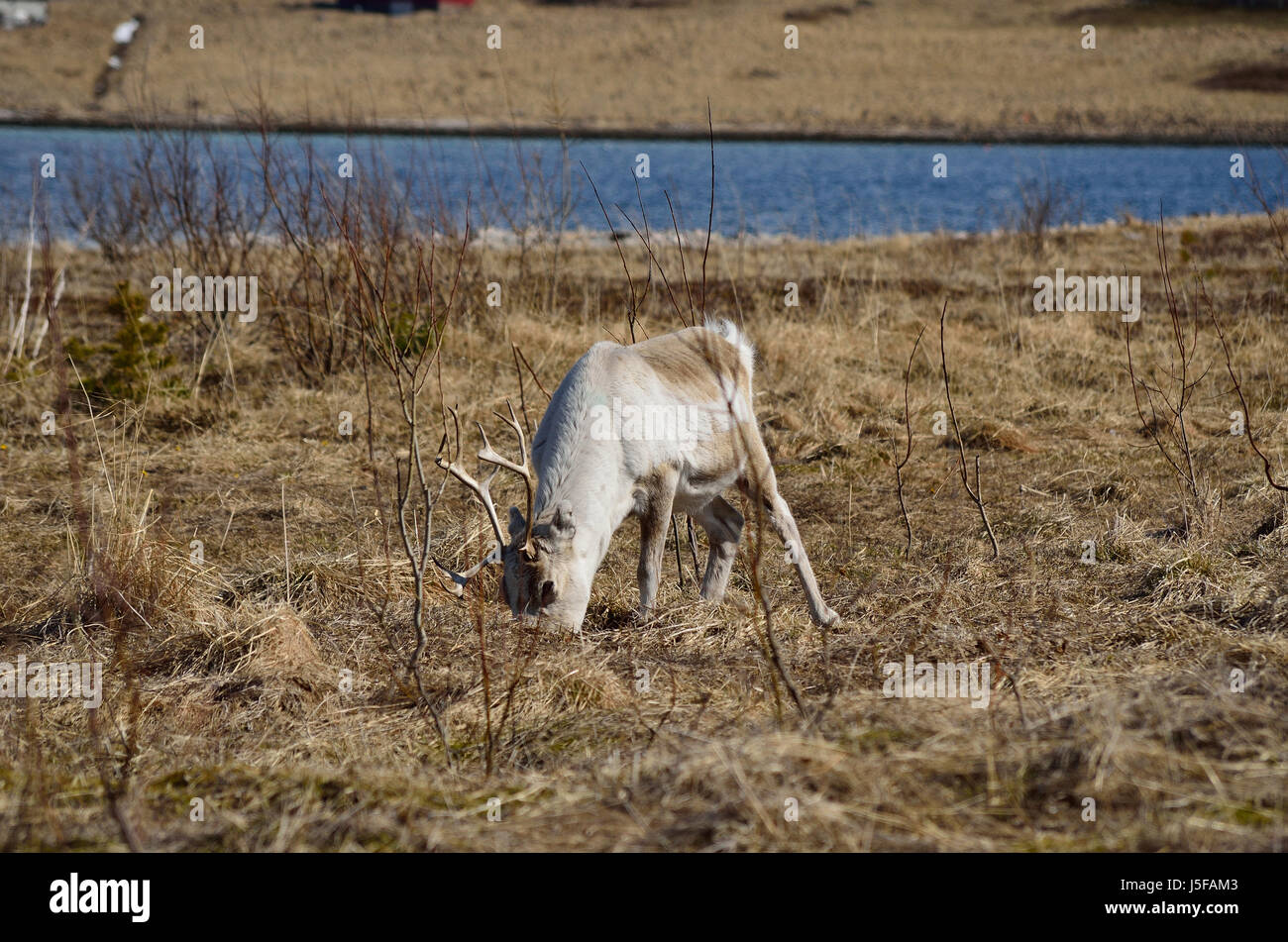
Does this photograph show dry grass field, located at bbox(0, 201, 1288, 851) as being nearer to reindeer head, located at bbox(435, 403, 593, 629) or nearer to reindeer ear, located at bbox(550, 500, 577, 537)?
reindeer head, located at bbox(435, 403, 593, 629)

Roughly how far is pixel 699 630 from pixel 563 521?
3.11 ft

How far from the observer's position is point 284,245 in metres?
9.84

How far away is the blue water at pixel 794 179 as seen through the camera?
16.9 meters

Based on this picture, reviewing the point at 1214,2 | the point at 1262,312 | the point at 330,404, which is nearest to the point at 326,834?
the point at 330,404

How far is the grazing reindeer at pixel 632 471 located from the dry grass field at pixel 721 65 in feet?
105

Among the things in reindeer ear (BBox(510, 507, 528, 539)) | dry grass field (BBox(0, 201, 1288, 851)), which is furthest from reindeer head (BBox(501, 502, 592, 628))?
dry grass field (BBox(0, 201, 1288, 851))

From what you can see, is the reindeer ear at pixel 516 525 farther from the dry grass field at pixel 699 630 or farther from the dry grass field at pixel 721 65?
the dry grass field at pixel 721 65

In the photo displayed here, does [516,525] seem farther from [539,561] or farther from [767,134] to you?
[767,134]

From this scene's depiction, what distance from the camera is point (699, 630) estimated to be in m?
5.09

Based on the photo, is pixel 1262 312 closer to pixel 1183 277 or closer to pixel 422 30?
pixel 1183 277

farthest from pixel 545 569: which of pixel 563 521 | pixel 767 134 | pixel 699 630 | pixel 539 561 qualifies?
pixel 767 134

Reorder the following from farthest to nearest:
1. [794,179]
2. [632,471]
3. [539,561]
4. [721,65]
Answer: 1. [721,65]
2. [794,179]
3. [632,471]
4. [539,561]

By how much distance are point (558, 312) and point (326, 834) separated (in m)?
8.62

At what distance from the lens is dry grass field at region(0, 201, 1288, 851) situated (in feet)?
10.0
